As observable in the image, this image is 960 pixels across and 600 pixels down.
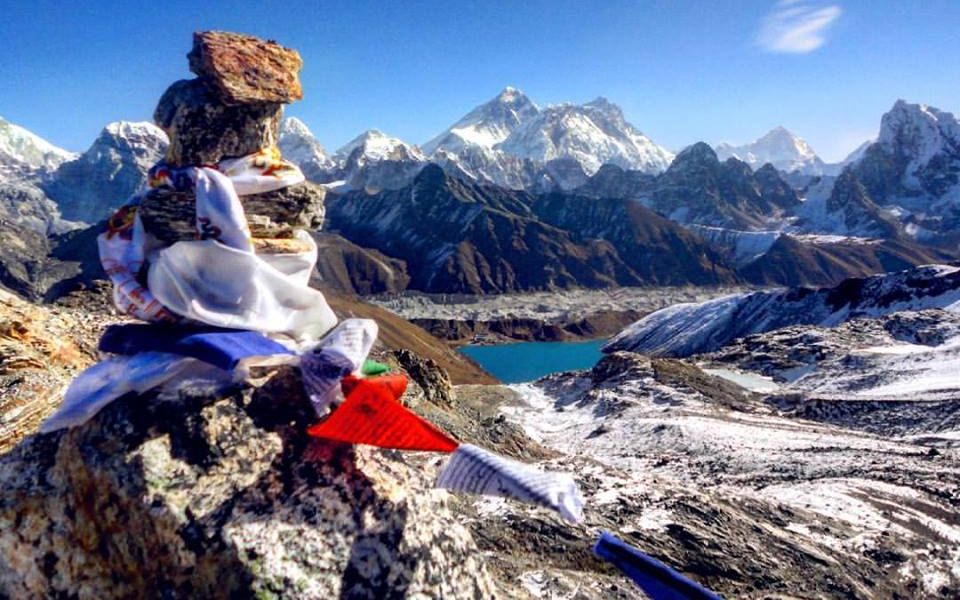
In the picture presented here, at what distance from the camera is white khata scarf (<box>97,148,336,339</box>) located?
4.93 meters

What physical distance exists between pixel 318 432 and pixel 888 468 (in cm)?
2356

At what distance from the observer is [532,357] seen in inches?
4254

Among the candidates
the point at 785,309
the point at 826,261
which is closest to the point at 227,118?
the point at 785,309

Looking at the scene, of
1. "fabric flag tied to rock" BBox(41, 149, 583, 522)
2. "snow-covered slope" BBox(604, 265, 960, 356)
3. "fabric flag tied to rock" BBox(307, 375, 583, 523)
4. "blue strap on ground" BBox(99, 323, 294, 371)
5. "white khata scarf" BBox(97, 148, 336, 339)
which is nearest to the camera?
"fabric flag tied to rock" BBox(307, 375, 583, 523)

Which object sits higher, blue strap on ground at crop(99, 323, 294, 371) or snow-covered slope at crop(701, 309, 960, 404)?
blue strap on ground at crop(99, 323, 294, 371)

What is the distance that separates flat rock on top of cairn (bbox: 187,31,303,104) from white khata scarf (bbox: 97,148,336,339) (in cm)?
55

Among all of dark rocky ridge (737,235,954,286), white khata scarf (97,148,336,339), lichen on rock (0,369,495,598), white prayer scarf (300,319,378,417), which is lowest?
dark rocky ridge (737,235,954,286)

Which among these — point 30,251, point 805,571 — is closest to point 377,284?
point 30,251

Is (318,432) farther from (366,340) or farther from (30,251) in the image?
(30,251)

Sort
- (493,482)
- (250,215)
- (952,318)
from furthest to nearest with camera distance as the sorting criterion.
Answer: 1. (952,318)
2. (250,215)
3. (493,482)

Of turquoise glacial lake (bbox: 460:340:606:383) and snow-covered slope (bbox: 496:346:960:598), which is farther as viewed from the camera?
turquoise glacial lake (bbox: 460:340:606:383)

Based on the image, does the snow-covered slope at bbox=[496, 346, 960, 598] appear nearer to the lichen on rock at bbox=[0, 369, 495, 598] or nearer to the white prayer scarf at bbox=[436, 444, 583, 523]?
the lichen on rock at bbox=[0, 369, 495, 598]

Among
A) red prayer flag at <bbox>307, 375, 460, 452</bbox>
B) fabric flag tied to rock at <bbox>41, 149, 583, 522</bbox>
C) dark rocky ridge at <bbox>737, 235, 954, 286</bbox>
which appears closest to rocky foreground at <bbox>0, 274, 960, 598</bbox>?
fabric flag tied to rock at <bbox>41, 149, 583, 522</bbox>

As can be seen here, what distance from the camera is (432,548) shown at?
4484 mm
